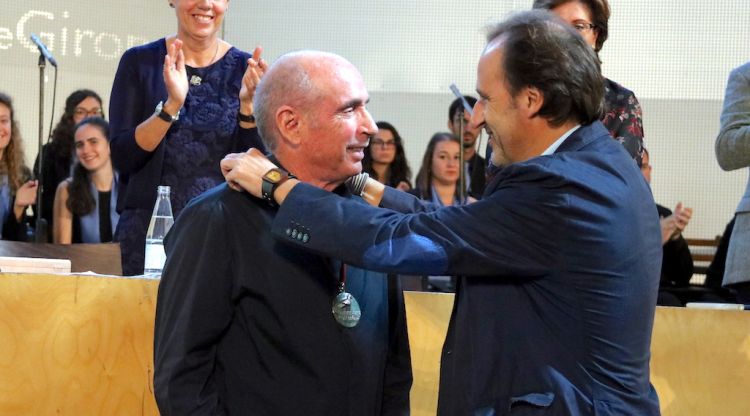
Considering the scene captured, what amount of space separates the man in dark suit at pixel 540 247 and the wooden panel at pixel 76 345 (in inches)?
40.6

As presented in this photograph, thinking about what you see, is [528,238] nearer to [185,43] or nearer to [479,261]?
[479,261]

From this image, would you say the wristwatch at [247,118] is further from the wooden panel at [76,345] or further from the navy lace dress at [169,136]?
the wooden panel at [76,345]

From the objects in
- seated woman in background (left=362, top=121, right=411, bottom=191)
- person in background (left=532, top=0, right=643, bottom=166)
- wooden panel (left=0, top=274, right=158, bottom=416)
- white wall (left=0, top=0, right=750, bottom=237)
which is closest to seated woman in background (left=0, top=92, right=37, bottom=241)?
white wall (left=0, top=0, right=750, bottom=237)

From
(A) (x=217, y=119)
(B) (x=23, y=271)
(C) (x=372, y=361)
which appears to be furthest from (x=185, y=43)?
(C) (x=372, y=361)

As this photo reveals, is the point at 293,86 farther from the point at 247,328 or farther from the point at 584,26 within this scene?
the point at 584,26

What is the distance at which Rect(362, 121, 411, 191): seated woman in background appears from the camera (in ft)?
20.2

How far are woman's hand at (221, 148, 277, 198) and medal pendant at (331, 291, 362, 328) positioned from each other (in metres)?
0.26

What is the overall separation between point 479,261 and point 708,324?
1.24m

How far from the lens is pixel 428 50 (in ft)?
24.1

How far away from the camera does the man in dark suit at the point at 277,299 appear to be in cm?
209

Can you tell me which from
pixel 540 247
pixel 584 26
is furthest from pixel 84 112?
pixel 540 247

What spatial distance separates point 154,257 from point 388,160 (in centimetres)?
304

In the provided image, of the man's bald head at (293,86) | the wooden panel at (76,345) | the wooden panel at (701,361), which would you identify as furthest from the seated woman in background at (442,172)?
the man's bald head at (293,86)

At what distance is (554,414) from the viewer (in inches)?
72.6
